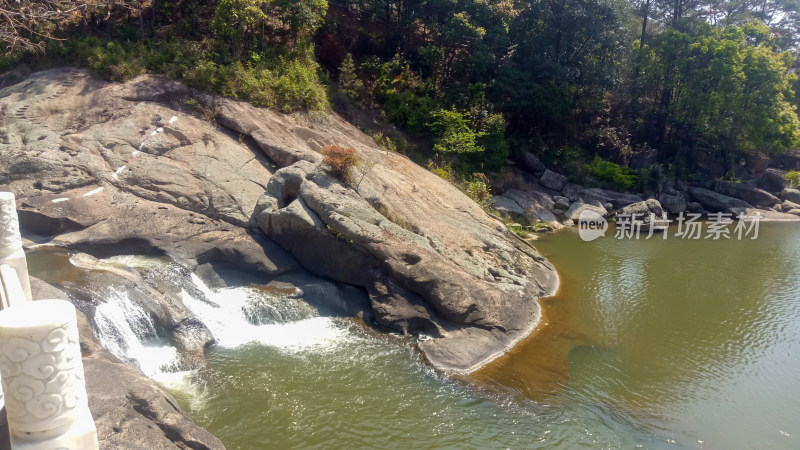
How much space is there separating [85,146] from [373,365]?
30.9ft

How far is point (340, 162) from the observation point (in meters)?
13.4

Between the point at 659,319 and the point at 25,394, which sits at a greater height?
the point at 25,394

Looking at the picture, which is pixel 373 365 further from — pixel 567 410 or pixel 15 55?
pixel 15 55

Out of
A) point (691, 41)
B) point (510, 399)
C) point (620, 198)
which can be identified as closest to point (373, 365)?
point (510, 399)

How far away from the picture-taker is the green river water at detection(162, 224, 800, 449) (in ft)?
27.3

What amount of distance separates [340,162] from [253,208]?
8.32 ft

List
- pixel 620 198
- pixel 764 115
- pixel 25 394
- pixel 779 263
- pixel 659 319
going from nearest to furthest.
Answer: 1. pixel 25 394
2. pixel 659 319
3. pixel 779 263
4. pixel 620 198
5. pixel 764 115

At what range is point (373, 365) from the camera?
9969 millimetres

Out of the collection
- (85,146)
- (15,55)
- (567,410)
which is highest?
(15,55)

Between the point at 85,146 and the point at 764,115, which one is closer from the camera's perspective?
the point at 85,146

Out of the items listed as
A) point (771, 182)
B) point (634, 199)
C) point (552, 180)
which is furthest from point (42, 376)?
point (771, 182)

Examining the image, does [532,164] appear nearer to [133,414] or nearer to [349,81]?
[349,81]

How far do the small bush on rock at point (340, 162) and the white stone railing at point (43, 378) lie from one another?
32.4ft

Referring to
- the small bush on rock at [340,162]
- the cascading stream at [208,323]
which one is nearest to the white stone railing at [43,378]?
the cascading stream at [208,323]
